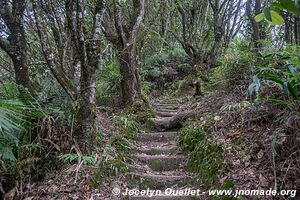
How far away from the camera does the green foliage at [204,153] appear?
3316mm

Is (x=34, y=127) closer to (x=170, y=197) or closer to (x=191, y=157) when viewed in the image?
(x=170, y=197)

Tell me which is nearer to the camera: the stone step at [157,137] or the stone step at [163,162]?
the stone step at [163,162]

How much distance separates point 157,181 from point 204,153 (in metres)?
0.76

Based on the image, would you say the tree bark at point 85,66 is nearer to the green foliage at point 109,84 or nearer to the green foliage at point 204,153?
the green foliage at point 204,153

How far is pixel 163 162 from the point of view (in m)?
4.40

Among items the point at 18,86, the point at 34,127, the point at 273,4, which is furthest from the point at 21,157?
the point at 273,4

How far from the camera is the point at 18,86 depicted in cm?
374

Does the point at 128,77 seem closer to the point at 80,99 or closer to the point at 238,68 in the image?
the point at 238,68

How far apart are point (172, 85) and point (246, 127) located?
6.89 m

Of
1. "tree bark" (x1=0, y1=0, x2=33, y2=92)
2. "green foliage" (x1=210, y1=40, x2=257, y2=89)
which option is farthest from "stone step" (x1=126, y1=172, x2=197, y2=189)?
"green foliage" (x1=210, y1=40, x2=257, y2=89)

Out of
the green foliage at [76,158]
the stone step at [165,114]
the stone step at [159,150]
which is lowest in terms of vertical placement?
the stone step at [159,150]

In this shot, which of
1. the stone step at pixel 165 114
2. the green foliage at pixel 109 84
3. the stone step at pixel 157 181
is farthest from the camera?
the green foliage at pixel 109 84

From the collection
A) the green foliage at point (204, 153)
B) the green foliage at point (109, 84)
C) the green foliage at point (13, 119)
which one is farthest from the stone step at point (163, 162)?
the green foliage at point (109, 84)

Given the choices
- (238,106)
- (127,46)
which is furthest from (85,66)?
(127,46)
